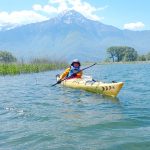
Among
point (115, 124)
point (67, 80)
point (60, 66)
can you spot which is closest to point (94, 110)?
point (115, 124)

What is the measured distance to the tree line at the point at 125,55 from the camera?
11088cm

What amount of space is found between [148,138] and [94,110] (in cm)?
382

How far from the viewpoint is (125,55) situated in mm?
113500

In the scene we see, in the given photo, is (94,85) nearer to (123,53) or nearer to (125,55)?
(125,55)

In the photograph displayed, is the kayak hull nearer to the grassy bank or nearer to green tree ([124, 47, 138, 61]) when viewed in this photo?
the grassy bank

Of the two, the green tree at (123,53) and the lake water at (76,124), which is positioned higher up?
the green tree at (123,53)

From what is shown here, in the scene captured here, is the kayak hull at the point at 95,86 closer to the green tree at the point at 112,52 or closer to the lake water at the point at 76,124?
the lake water at the point at 76,124

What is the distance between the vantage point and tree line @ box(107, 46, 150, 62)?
111 meters

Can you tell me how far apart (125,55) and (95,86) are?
98925 millimetres

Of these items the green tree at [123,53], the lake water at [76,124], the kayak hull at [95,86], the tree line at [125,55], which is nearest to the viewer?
the lake water at [76,124]

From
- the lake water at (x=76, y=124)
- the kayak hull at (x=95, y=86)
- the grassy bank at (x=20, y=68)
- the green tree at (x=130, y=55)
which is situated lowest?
the lake water at (x=76, y=124)

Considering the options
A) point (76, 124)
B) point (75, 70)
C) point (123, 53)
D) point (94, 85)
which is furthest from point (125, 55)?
point (76, 124)

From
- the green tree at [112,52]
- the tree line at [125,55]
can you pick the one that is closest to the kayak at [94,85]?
the tree line at [125,55]

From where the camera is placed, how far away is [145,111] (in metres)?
10.9
